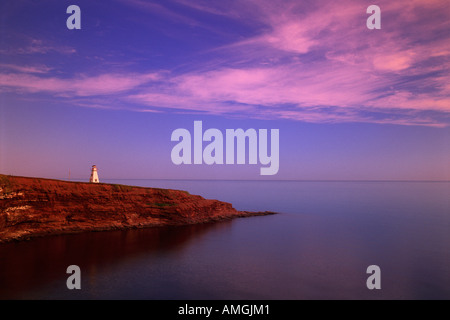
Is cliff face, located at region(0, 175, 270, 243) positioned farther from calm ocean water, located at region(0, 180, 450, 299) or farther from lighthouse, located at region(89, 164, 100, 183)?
lighthouse, located at region(89, 164, 100, 183)

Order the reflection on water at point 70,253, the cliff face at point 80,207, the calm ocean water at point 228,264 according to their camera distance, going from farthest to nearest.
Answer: the cliff face at point 80,207 < the reflection on water at point 70,253 < the calm ocean water at point 228,264

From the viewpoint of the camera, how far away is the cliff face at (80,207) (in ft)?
89.5

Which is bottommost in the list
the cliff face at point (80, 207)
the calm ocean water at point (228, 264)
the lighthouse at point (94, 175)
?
the calm ocean water at point (228, 264)

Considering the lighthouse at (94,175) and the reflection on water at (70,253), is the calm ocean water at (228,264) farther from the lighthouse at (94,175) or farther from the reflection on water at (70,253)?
the lighthouse at (94,175)

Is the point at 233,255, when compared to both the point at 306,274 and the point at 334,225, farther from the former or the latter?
the point at 334,225

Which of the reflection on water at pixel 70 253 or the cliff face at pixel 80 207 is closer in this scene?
the reflection on water at pixel 70 253

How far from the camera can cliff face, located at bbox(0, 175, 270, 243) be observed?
1073 inches

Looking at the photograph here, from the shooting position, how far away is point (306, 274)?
67.0 ft

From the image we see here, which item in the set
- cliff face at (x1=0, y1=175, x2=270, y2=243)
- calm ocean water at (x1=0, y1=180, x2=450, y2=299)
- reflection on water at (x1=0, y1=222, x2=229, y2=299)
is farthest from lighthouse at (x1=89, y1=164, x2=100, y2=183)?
calm ocean water at (x1=0, y1=180, x2=450, y2=299)

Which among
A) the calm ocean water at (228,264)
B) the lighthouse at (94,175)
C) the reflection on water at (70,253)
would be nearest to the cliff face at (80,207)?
the reflection on water at (70,253)

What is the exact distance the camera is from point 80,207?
3175 centimetres

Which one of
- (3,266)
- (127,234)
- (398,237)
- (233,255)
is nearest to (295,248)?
(233,255)

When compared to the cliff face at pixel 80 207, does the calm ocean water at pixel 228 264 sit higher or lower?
lower

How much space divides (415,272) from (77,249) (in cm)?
2981
